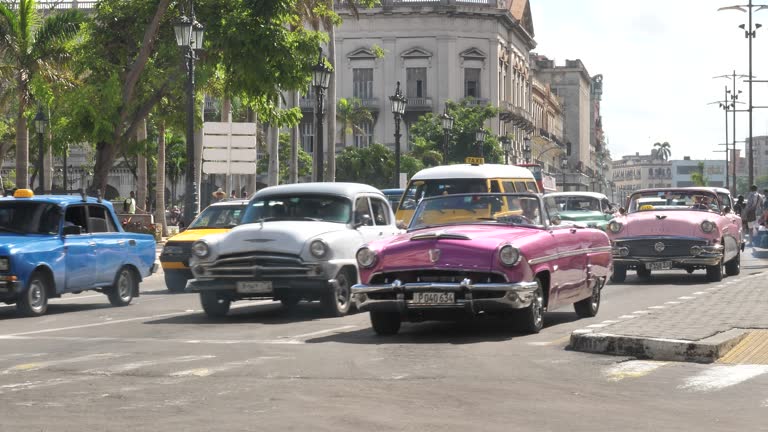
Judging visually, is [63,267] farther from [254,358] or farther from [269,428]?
[269,428]

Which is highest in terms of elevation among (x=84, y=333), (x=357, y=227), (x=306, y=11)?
(x=306, y=11)

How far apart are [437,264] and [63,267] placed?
6841mm

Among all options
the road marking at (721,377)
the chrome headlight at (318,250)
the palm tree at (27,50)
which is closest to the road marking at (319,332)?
the chrome headlight at (318,250)

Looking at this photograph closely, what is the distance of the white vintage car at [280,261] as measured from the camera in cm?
1694

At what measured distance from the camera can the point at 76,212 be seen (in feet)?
64.6

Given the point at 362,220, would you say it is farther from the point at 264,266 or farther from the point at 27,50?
the point at 27,50

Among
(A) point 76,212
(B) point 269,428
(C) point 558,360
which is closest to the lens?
(B) point 269,428

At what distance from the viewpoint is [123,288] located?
20.6 m

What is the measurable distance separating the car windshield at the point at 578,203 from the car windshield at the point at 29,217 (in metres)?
19.4

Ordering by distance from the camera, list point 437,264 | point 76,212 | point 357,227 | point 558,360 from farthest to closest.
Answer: point 76,212, point 357,227, point 437,264, point 558,360

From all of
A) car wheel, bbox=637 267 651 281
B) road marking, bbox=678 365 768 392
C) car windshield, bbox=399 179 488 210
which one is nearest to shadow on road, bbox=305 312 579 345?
road marking, bbox=678 365 768 392

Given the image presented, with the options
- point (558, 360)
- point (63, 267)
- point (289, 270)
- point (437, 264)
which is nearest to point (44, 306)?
point (63, 267)

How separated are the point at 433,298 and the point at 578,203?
75.2 ft

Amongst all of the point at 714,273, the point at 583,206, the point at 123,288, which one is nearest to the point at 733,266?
the point at 714,273
